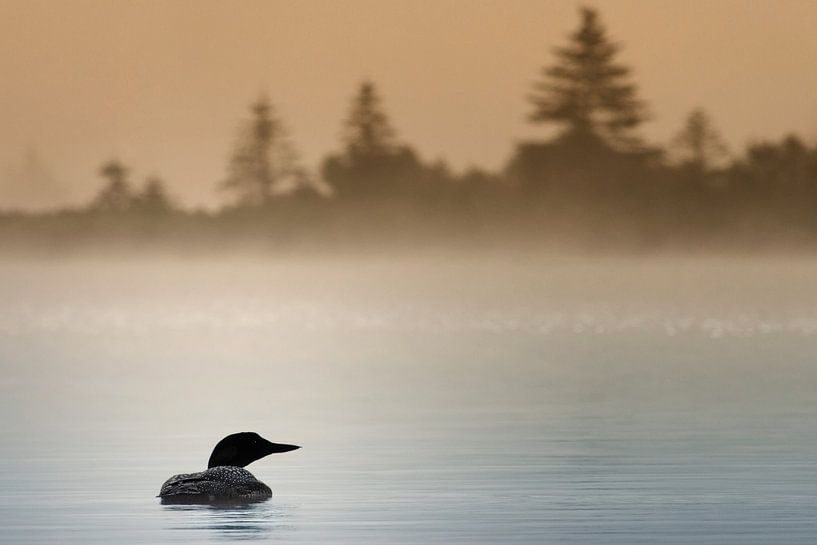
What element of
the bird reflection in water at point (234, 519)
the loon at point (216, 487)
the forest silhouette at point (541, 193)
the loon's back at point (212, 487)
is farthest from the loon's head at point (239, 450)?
the forest silhouette at point (541, 193)

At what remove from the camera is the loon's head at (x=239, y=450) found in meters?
17.5

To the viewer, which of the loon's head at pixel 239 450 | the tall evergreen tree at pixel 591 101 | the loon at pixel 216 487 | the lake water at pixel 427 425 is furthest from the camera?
the tall evergreen tree at pixel 591 101

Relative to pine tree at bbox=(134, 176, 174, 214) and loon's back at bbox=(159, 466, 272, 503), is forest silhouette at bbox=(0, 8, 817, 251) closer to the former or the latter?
pine tree at bbox=(134, 176, 174, 214)

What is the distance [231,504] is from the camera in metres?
16.5

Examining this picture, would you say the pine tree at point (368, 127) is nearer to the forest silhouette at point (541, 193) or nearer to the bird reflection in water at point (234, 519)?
the forest silhouette at point (541, 193)

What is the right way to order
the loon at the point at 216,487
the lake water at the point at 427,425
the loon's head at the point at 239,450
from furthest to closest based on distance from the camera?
the loon's head at the point at 239,450 < the loon at the point at 216,487 < the lake water at the point at 427,425

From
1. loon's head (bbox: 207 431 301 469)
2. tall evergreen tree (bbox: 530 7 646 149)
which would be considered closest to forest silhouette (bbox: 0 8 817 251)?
tall evergreen tree (bbox: 530 7 646 149)

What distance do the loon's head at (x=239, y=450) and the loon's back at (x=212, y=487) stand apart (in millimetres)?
735

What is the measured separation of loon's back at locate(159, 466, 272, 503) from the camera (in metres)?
16.6

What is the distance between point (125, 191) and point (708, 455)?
315 feet

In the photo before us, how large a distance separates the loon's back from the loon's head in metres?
0.73

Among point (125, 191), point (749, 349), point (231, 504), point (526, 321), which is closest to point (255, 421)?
point (231, 504)

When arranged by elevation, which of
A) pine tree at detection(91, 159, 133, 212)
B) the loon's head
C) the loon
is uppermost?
pine tree at detection(91, 159, 133, 212)

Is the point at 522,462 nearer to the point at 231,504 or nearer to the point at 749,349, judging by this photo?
the point at 231,504
